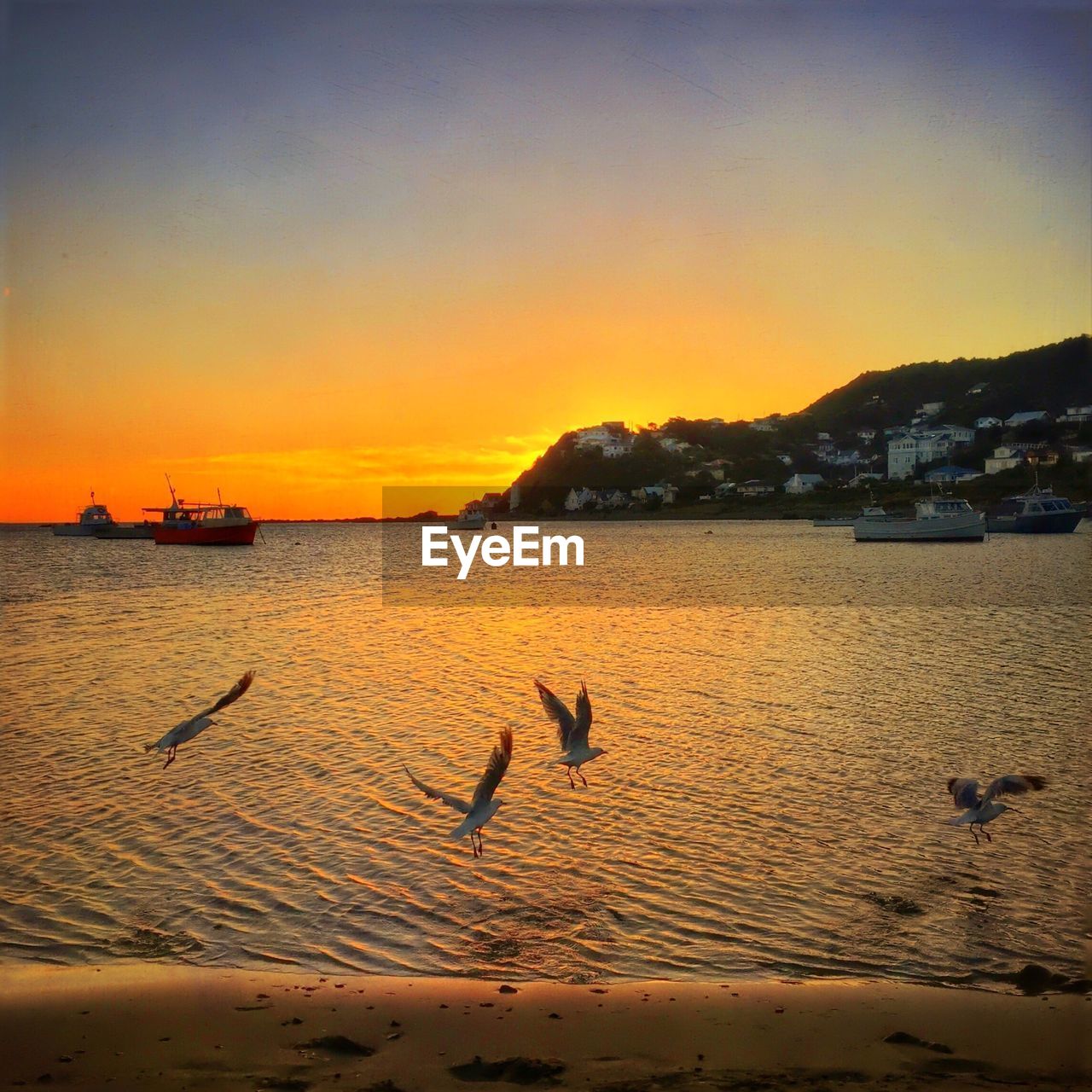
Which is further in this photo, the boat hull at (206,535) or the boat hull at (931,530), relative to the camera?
the boat hull at (206,535)

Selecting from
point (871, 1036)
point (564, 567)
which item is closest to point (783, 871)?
point (871, 1036)

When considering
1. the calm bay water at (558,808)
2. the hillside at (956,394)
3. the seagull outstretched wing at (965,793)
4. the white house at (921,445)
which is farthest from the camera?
the white house at (921,445)

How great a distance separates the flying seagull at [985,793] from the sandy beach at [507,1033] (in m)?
1.97

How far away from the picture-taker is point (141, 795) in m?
9.27

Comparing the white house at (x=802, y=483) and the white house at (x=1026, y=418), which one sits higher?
the white house at (x=1026, y=418)

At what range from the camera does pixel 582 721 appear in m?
7.68

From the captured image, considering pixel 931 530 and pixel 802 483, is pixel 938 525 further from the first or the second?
pixel 802 483

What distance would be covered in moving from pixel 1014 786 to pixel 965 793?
54 centimetres

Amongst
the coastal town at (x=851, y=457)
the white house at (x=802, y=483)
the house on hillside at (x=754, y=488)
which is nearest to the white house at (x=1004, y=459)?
the coastal town at (x=851, y=457)

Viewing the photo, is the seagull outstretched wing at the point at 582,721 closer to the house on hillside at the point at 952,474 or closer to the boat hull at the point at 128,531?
the house on hillside at the point at 952,474

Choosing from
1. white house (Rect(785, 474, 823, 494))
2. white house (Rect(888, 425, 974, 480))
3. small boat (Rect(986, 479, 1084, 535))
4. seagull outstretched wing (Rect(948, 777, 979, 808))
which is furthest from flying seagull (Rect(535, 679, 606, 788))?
white house (Rect(785, 474, 823, 494))

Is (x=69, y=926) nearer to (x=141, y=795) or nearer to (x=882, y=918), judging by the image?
(x=141, y=795)

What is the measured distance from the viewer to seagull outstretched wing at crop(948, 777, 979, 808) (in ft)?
23.9

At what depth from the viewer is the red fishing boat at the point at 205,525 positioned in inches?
3118
